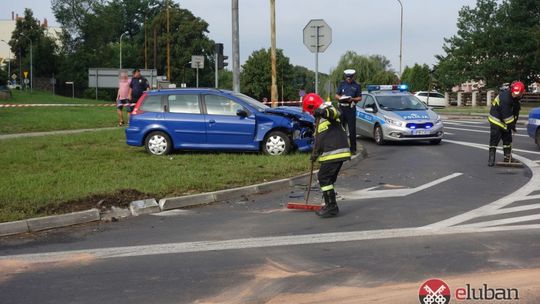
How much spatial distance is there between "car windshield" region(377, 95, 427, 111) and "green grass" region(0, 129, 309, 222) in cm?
522

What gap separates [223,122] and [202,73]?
238ft

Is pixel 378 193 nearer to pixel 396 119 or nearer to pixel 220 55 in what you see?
pixel 396 119

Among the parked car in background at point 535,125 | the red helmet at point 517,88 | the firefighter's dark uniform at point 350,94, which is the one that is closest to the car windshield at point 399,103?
the parked car in background at point 535,125

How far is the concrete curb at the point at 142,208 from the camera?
754 centimetres

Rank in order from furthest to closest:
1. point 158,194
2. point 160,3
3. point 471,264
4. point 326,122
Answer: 1. point 160,3
2. point 158,194
3. point 326,122
4. point 471,264

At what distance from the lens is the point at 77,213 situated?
802 centimetres

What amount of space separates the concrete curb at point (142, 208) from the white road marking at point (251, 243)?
3.96 ft

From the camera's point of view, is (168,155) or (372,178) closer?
(372,178)

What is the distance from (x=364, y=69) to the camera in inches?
2795

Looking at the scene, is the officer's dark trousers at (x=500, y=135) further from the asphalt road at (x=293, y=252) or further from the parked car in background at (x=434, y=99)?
the parked car in background at (x=434, y=99)

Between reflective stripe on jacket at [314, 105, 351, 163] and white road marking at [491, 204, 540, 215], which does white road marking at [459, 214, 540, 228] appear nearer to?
white road marking at [491, 204, 540, 215]

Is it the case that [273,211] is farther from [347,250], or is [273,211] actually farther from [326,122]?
[347,250]

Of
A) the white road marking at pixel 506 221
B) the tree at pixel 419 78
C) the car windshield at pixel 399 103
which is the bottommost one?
the white road marking at pixel 506 221

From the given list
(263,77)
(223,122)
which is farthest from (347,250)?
(263,77)
